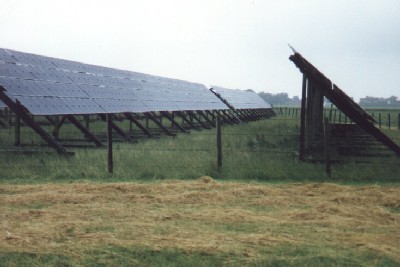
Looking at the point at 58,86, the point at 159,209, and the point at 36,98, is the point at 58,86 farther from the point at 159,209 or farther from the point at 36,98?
the point at 159,209

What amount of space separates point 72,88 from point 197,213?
1112cm

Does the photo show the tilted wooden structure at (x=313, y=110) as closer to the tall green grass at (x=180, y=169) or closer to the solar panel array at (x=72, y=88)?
the tall green grass at (x=180, y=169)

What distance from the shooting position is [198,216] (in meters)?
6.67

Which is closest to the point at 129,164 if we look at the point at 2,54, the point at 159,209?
the point at 159,209

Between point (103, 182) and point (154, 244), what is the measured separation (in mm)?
4698

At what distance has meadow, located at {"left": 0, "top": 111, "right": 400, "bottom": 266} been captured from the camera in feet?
16.3

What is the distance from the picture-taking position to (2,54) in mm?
15750

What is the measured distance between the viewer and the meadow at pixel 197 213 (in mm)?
4957

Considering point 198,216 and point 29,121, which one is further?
point 29,121

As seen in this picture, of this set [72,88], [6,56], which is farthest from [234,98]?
[6,56]

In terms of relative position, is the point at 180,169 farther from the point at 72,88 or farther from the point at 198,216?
the point at 72,88

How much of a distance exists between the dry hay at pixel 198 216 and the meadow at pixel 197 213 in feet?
0.05

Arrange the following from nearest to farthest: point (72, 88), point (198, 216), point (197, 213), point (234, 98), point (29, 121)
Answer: point (198, 216), point (197, 213), point (29, 121), point (72, 88), point (234, 98)

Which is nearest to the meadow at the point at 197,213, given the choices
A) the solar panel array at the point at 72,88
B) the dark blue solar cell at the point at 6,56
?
the solar panel array at the point at 72,88
